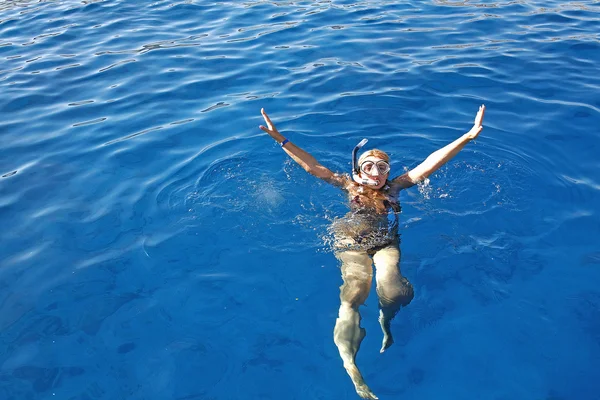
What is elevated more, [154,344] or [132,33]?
[132,33]

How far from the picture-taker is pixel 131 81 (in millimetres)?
9938

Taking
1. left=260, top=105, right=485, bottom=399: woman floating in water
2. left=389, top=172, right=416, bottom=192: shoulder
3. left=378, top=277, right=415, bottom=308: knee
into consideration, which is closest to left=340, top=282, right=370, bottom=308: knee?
left=260, top=105, right=485, bottom=399: woman floating in water

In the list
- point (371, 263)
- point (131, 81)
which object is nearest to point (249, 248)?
point (371, 263)

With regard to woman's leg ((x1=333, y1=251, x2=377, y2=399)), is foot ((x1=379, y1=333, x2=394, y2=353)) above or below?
below

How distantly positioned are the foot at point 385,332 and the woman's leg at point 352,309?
0.21 m

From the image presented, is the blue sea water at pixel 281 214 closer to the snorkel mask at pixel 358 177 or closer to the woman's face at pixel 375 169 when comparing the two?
the snorkel mask at pixel 358 177

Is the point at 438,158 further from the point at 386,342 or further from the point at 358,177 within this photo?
the point at 386,342

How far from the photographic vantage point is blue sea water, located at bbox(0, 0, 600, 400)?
4.81 m

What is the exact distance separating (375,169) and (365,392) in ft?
8.17

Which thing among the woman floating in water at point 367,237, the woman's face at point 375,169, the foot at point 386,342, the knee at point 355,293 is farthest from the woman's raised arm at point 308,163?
the foot at point 386,342

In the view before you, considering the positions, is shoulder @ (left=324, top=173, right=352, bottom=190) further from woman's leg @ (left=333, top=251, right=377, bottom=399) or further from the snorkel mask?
→ woman's leg @ (left=333, top=251, right=377, bottom=399)

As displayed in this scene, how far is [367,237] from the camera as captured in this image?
579 centimetres

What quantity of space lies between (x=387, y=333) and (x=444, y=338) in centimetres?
54

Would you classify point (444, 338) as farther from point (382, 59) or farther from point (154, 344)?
point (382, 59)
